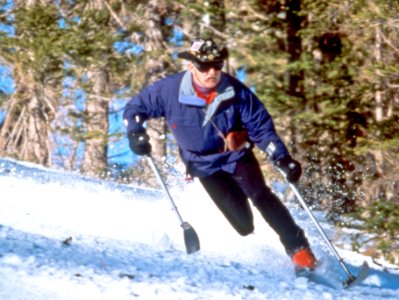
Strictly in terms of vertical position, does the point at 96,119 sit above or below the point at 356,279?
below

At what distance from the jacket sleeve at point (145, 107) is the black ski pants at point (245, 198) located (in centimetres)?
75

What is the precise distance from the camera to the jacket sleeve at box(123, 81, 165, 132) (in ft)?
19.5

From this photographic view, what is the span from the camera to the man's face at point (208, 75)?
5.71m

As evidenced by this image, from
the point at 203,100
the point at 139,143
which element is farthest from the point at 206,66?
the point at 139,143

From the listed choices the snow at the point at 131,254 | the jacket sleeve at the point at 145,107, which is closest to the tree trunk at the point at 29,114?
the snow at the point at 131,254

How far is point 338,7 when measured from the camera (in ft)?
40.8

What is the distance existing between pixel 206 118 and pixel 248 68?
Result: 30.1ft

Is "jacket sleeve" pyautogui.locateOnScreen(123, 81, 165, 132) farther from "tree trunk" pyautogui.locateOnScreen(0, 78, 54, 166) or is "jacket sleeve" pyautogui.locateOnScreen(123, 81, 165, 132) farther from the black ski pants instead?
"tree trunk" pyautogui.locateOnScreen(0, 78, 54, 166)

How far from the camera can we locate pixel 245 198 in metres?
6.04

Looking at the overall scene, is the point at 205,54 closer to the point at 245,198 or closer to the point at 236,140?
the point at 236,140

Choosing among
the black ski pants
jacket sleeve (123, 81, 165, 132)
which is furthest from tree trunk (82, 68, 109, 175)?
the black ski pants

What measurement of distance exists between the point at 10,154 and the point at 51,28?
402 centimetres

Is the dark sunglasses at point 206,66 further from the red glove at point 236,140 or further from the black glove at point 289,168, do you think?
the black glove at point 289,168

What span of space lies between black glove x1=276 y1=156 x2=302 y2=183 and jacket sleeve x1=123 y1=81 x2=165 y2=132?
3.80 feet
